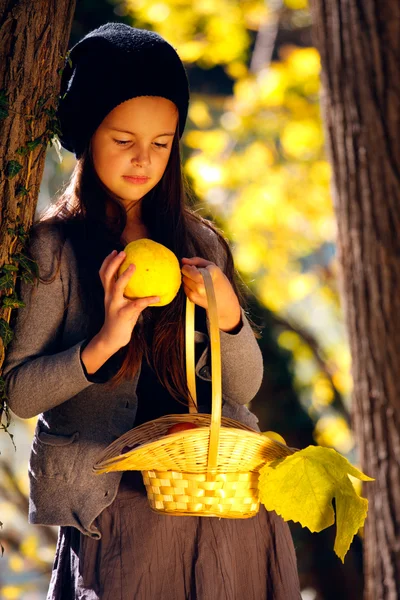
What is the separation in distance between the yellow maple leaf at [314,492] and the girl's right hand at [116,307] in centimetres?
39

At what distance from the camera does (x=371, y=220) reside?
2971 millimetres

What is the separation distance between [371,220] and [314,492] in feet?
4.46

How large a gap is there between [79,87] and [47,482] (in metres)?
0.88

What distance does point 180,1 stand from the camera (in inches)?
212

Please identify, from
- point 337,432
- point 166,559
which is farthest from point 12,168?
point 337,432

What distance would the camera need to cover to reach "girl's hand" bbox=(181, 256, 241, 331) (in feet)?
6.43

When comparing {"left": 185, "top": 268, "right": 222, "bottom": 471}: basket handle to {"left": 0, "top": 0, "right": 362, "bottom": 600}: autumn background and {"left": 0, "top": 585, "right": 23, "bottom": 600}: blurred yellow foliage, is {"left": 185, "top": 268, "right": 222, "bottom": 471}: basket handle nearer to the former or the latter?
{"left": 0, "top": 0, "right": 362, "bottom": 600}: autumn background

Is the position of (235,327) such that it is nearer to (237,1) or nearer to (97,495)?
(97,495)

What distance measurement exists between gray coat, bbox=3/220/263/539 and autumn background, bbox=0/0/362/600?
173cm

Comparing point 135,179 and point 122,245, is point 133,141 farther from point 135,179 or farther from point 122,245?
point 122,245

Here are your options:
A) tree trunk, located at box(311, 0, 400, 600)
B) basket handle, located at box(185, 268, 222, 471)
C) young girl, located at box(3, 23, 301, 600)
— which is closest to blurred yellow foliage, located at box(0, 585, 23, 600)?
tree trunk, located at box(311, 0, 400, 600)

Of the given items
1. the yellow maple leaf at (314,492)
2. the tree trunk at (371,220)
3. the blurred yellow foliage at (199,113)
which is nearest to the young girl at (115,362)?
the yellow maple leaf at (314,492)

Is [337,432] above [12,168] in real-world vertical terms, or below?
A: below

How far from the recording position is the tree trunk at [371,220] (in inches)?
116
